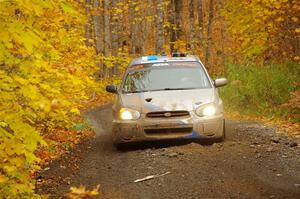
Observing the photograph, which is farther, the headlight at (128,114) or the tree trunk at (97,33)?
the tree trunk at (97,33)

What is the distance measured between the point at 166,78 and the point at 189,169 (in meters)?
3.11

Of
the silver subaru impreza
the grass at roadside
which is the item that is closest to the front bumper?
the silver subaru impreza

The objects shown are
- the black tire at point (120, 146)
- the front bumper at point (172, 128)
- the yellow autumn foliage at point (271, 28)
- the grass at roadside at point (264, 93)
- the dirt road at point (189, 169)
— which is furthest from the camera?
the yellow autumn foliage at point (271, 28)

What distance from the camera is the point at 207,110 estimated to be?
935 cm

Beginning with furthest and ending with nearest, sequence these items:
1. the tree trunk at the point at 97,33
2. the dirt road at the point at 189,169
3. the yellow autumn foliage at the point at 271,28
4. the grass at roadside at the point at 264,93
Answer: the tree trunk at the point at 97,33 < the yellow autumn foliage at the point at 271,28 < the grass at roadside at the point at 264,93 < the dirt road at the point at 189,169

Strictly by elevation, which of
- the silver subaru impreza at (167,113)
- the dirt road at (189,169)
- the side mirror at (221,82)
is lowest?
the dirt road at (189,169)

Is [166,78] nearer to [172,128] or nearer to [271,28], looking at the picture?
[172,128]

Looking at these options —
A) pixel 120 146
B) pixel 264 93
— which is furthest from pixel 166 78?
pixel 264 93

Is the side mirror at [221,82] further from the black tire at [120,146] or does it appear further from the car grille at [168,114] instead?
the black tire at [120,146]

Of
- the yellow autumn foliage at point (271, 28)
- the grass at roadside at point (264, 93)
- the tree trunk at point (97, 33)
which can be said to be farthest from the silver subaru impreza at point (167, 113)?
the tree trunk at point (97, 33)

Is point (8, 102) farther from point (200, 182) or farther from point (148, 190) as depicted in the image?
point (200, 182)

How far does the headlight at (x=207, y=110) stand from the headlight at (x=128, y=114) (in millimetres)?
1123

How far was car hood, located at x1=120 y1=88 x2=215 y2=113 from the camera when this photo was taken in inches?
366

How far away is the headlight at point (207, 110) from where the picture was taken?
366 inches
